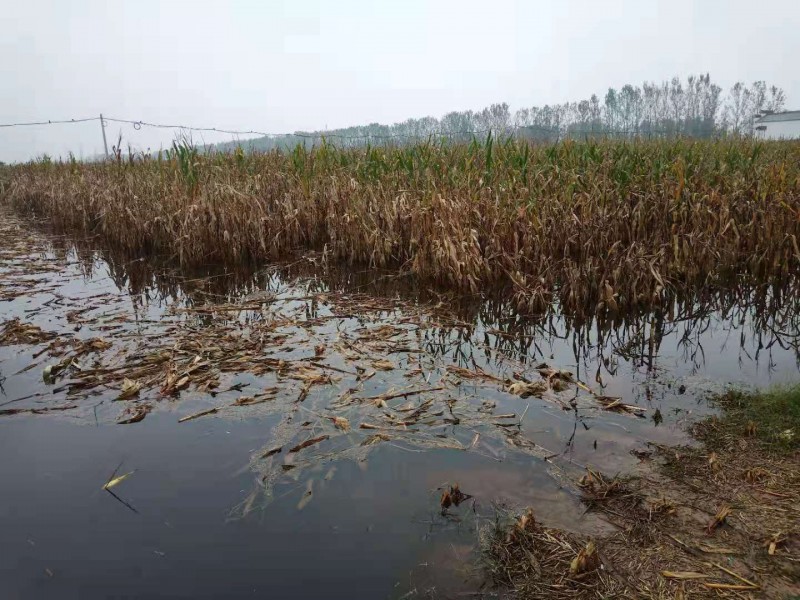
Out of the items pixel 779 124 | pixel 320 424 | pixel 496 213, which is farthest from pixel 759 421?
pixel 779 124

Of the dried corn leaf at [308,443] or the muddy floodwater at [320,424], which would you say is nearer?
the muddy floodwater at [320,424]

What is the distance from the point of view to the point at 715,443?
2.85m

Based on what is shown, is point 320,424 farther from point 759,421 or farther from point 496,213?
point 496,213

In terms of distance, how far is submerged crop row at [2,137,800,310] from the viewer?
562 cm

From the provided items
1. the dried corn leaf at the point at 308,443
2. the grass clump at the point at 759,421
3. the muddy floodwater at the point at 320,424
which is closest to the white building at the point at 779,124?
the muddy floodwater at the point at 320,424

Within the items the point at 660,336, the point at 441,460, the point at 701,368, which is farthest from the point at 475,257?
the point at 441,460

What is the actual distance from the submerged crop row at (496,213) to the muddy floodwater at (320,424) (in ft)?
1.53

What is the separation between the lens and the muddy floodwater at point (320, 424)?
2.22 m

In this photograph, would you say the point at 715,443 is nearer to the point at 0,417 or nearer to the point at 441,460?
the point at 441,460

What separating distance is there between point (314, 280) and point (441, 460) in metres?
4.29

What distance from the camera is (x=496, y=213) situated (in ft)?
19.6

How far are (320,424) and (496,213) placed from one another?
12.0ft

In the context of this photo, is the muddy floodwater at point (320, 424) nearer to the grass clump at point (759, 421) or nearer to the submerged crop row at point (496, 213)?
the grass clump at point (759, 421)

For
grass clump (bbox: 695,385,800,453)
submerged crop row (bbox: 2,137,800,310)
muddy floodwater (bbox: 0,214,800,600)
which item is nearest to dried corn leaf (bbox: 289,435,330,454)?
muddy floodwater (bbox: 0,214,800,600)
